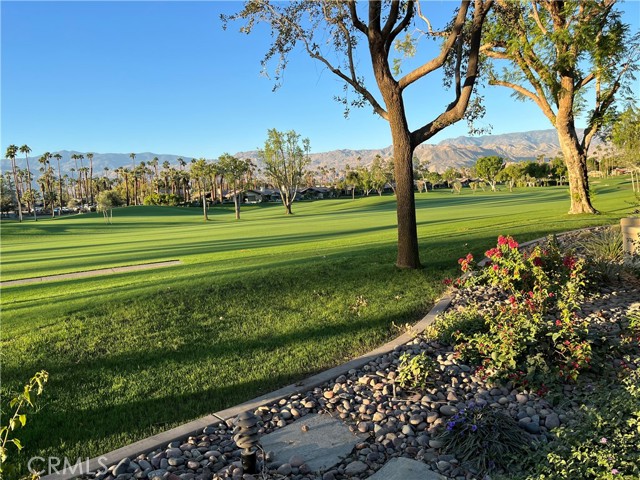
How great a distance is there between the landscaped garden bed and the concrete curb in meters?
0.08

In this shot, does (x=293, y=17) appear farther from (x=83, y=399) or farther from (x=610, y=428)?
(x=610, y=428)

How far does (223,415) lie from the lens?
3668 mm

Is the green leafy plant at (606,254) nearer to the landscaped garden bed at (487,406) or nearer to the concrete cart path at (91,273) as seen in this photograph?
the landscaped garden bed at (487,406)

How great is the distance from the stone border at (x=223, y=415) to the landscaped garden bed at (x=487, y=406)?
7cm

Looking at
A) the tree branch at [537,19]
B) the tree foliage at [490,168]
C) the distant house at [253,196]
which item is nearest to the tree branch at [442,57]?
the tree branch at [537,19]

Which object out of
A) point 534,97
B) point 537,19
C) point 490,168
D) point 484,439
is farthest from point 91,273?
point 490,168

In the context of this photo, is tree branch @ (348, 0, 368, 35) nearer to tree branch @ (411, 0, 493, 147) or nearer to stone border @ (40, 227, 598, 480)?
tree branch @ (411, 0, 493, 147)

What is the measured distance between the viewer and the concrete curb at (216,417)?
119 inches

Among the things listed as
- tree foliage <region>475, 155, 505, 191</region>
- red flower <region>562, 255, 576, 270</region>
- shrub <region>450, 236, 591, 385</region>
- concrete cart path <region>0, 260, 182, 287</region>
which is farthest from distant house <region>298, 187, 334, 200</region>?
shrub <region>450, 236, 591, 385</region>

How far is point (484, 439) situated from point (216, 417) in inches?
81.5

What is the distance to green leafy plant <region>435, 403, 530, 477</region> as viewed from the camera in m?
2.85

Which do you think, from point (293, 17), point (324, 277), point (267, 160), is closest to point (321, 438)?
point (324, 277)

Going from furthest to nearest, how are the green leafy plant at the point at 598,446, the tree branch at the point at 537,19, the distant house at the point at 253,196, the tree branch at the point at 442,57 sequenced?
the distant house at the point at 253,196 < the tree branch at the point at 537,19 < the tree branch at the point at 442,57 < the green leafy plant at the point at 598,446

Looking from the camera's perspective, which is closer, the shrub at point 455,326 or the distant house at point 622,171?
the shrub at point 455,326
